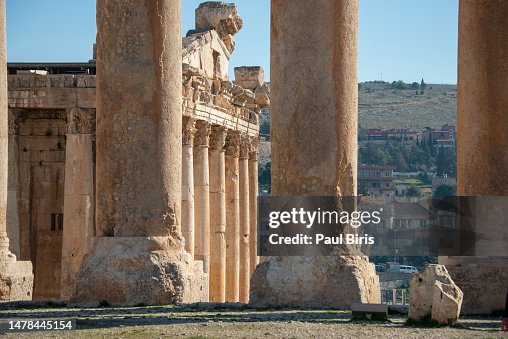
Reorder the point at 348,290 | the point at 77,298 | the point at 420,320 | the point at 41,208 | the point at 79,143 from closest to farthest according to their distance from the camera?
the point at 420,320 < the point at 348,290 < the point at 77,298 < the point at 79,143 < the point at 41,208

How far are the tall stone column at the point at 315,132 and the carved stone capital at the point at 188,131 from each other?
2180 centimetres

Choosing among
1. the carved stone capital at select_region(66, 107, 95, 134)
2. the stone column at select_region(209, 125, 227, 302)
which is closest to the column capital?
the stone column at select_region(209, 125, 227, 302)

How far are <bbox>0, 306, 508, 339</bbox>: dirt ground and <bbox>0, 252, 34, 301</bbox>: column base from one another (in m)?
5.41

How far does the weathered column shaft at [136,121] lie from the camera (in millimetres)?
29750

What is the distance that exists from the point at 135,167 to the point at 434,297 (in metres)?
7.37

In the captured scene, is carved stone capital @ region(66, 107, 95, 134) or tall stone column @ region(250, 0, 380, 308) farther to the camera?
carved stone capital @ region(66, 107, 95, 134)

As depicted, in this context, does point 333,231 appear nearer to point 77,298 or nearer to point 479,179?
point 479,179

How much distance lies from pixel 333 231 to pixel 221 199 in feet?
86.9

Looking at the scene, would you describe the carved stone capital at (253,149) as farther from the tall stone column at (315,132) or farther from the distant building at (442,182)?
the distant building at (442,182)

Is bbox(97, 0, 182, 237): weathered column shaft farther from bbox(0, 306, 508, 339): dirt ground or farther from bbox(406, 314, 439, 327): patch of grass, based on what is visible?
bbox(406, 314, 439, 327): patch of grass

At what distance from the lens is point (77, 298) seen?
29.8m

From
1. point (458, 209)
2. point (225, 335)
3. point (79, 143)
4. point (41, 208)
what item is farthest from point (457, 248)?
point (41, 208)

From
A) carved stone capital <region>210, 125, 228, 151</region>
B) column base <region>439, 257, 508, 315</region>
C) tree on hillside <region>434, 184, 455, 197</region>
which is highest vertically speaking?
carved stone capital <region>210, 125, 228, 151</region>

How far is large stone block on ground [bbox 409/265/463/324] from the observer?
25.3 metres
